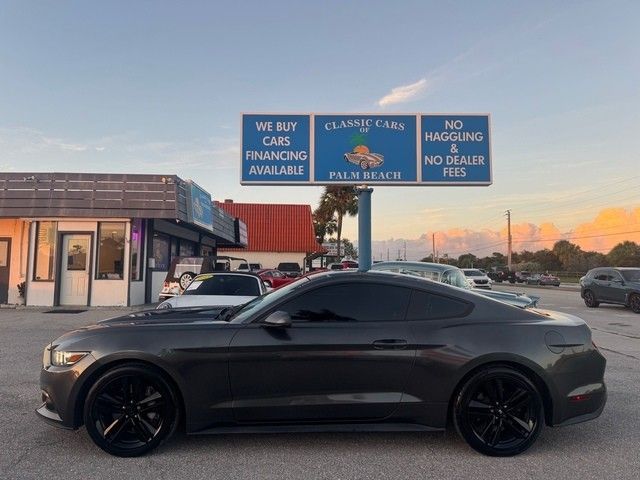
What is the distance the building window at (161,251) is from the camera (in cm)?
1922

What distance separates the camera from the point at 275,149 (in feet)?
38.1

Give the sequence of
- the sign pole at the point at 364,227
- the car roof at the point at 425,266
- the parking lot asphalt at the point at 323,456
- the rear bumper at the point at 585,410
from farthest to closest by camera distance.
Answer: the sign pole at the point at 364,227
the car roof at the point at 425,266
the rear bumper at the point at 585,410
the parking lot asphalt at the point at 323,456

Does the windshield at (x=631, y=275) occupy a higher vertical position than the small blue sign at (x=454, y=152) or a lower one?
lower

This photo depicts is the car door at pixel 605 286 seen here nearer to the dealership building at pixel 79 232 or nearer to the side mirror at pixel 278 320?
the dealership building at pixel 79 232

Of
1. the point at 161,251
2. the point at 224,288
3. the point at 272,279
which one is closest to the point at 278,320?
the point at 224,288

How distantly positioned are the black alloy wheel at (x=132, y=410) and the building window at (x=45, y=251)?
48.4 ft

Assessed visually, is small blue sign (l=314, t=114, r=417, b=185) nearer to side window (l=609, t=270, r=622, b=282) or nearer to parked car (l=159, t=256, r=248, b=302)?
parked car (l=159, t=256, r=248, b=302)

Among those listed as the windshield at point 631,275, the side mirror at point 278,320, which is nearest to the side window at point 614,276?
the windshield at point 631,275

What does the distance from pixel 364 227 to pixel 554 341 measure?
7486 millimetres

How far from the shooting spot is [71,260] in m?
17.1

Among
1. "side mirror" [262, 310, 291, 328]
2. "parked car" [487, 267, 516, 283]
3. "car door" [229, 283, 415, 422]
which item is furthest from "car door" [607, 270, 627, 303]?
"parked car" [487, 267, 516, 283]

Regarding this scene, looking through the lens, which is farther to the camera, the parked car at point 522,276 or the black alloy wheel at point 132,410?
the parked car at point 522,276

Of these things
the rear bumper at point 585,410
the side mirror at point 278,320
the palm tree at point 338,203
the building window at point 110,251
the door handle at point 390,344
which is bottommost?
the rear bumper at point 585,410

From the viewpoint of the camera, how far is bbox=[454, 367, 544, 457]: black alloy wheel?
4.14m
